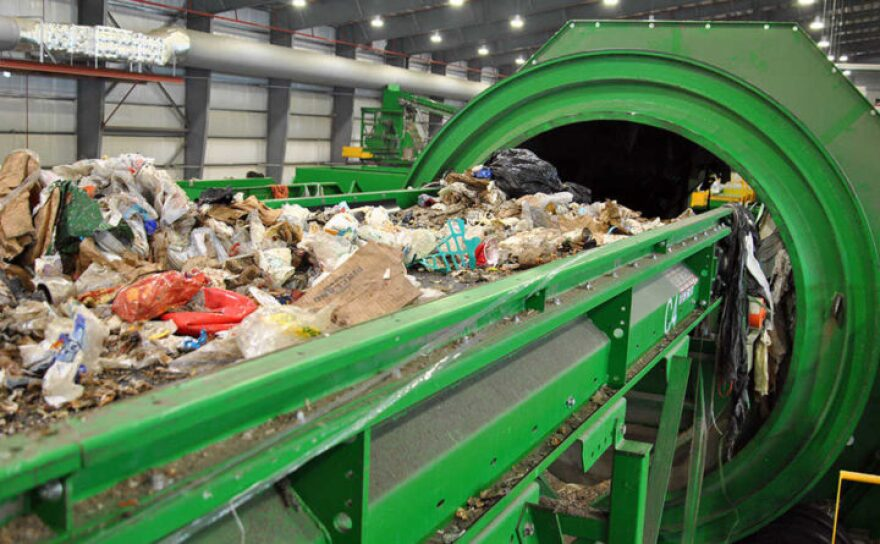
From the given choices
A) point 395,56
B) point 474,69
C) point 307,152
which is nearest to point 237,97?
point 307,152

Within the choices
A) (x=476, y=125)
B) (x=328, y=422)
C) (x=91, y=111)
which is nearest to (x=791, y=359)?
(x=476, y=125)

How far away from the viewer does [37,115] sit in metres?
11.5

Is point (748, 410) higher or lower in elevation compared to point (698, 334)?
lower

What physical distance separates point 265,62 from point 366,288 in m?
11.8

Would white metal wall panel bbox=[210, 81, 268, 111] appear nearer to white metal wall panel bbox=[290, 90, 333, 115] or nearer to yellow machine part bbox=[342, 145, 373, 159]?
white metal wall panel bbox=[290, 90, 333, 115]

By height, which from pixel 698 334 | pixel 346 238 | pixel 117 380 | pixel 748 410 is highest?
pixel 346 238

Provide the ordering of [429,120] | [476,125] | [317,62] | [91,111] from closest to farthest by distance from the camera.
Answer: [476,125]
[91,111]
[317,62]
[429,120]

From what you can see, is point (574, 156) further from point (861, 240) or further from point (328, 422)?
point (328, 422)

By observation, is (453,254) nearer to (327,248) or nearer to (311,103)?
(327,248)

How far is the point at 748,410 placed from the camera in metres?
4.18

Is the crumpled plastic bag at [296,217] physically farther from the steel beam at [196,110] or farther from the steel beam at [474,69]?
the steel beam at [474,69]

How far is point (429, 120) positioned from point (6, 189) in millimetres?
18940

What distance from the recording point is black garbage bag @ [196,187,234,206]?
9.92 ft

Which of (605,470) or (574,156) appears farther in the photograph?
(574,156)
